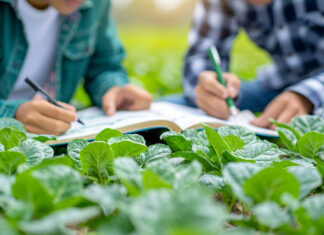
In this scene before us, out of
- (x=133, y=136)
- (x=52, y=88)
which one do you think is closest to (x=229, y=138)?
(x=133, y=136)

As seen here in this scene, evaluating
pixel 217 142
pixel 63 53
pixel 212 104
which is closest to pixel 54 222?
pixel 217 142

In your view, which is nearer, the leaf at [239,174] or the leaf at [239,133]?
the leaf at [239,174]

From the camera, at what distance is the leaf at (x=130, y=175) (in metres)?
0.42

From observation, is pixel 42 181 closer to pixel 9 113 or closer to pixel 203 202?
pixel 203 202

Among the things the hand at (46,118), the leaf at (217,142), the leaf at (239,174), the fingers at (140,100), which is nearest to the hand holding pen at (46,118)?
the hand at (46,118)

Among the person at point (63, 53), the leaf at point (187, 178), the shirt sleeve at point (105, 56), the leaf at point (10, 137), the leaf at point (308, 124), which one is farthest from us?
the shirt sleeve at point (105, 56)

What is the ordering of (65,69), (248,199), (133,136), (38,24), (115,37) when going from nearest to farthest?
1. (248,199)
2. (133,136)
3. (38,24)
4. (65,69)
5. (115,37)

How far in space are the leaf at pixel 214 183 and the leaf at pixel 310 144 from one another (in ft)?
0.79

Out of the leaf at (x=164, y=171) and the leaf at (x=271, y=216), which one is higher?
the leaf at (x=164, y=171)

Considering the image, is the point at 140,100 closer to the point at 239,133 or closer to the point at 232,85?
the point at 232,85

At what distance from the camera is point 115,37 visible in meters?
1.58

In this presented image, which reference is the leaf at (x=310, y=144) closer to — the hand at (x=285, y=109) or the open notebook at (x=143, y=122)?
the open notebook at (x=143, y=122)

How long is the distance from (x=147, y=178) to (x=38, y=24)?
1132 millimetres

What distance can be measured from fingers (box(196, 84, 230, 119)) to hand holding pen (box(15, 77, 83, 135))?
17.3 inches
